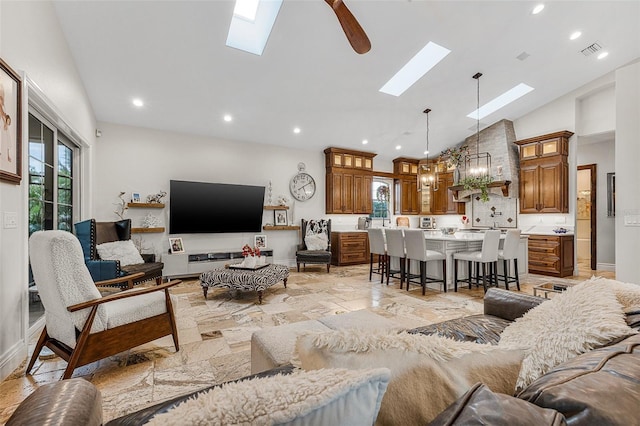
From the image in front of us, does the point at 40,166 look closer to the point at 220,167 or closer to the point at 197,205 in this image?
the point at 197,205

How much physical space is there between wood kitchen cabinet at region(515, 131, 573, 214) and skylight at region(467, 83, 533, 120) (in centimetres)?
96

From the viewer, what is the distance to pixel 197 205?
5.52 meters

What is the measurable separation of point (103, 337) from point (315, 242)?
458cm

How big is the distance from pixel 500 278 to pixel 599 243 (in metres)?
3.41

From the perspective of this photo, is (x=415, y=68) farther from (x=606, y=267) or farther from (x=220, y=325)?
(x=606, y=267)

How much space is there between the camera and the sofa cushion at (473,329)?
1.68 meters

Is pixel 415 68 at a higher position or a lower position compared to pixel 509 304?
higher

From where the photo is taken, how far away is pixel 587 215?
6688 mm

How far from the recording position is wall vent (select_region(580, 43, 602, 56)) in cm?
450

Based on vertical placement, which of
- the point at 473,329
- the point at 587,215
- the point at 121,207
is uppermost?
the point at 121,207

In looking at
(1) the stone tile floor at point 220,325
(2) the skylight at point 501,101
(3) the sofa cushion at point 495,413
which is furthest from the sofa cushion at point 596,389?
(2) the skylight at point 501,101

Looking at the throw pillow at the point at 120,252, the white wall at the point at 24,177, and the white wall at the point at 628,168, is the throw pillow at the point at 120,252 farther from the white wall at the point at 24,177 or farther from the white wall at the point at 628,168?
the white wall at the point at 628,168

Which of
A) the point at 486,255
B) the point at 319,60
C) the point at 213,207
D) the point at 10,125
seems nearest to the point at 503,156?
the point at 486,255

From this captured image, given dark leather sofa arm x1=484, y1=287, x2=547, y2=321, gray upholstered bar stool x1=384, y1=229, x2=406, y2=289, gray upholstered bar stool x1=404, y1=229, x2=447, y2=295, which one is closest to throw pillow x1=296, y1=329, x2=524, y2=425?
dark leather sofa arm x1=484, y1=287, x2=547, y2=321
